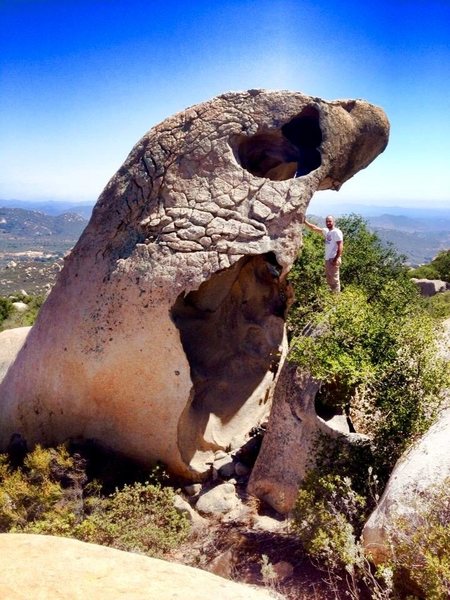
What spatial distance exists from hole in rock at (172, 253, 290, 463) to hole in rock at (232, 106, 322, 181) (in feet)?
6.02

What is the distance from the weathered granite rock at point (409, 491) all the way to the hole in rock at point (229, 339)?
399cm

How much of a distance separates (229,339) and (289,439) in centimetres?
305

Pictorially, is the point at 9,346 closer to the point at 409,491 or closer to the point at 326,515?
the point at 326,515

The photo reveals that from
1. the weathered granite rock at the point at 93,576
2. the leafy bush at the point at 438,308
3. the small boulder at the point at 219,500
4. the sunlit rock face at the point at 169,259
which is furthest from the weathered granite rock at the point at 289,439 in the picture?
the leafy bush at the point at 438,308

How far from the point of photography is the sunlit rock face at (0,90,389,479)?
Answer: 8.06 m

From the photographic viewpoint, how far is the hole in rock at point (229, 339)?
880cm

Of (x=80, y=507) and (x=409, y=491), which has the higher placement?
(x=409, y=491)

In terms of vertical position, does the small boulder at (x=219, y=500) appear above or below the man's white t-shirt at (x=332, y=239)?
below

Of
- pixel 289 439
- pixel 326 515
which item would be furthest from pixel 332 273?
pixel 326 515

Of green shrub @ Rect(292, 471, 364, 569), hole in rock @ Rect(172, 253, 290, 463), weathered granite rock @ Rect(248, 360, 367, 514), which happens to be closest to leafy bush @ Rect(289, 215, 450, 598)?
green shrub @ Rect(292, 471, 364, 569)

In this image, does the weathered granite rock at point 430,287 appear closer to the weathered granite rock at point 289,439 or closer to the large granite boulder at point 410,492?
the weathered granite rock at point 289,439

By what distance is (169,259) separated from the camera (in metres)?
7.99

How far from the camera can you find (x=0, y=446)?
925cm

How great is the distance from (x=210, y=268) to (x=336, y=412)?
3005 millimetres
